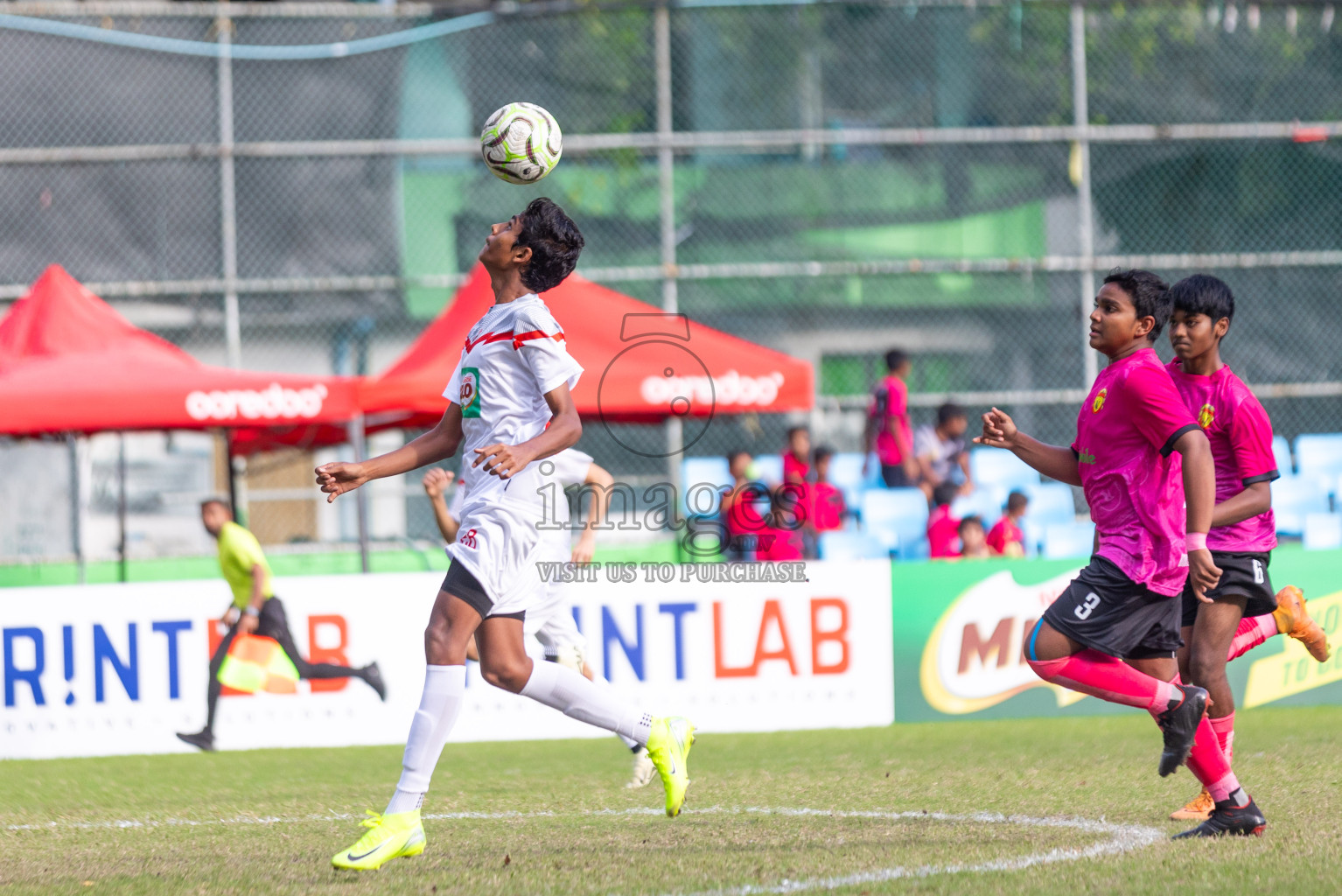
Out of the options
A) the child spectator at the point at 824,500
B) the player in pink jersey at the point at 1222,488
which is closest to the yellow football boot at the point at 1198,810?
the player in pink jersey at the point at 1222,488

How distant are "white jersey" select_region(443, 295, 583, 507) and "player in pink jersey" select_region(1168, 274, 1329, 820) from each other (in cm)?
238

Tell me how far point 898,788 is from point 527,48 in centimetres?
1155

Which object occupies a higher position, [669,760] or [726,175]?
[726,175]

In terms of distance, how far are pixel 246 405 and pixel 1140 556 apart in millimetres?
8270

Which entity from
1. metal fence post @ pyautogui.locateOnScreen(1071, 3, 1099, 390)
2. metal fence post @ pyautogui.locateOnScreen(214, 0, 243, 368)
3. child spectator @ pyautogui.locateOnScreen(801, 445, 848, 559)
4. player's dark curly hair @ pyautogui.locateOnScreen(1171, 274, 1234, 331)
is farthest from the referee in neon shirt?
metal fence post @ pyautogui.locateOnScreen(1071, 3, 1099, 390)

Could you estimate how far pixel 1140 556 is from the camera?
538 cm

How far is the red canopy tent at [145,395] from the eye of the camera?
11.8 metres

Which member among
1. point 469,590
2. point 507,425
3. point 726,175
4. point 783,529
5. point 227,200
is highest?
point 726,175

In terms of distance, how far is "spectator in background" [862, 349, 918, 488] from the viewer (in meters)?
14.1

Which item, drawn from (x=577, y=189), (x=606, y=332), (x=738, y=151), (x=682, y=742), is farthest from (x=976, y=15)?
(x=682, y=742)

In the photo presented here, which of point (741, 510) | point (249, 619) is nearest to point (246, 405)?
point (249, 619)

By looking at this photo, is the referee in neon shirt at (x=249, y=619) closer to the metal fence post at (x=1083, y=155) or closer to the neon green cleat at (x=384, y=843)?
the neon green cleat at (x=384, y=843)

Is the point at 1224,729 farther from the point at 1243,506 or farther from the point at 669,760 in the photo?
the point at 669,760

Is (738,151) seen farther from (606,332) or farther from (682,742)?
(682,742)
